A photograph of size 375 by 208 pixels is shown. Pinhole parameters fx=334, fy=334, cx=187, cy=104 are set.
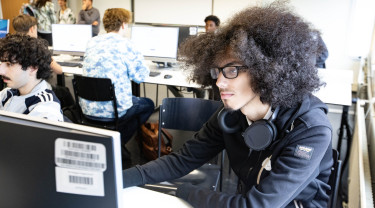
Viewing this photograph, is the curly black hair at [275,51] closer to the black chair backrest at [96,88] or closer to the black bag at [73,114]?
the black chair backrest at [96,88]

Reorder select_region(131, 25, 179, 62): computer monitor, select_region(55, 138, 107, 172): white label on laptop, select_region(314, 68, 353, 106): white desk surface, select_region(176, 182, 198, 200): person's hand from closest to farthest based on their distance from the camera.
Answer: select_region(55, 138, 107, 172): white label on laptop, select_region(176, 182, 198, 200): person's hand, select_region(314, 68, 353, 106): white desk surface, select_region(131, 25, 179, 62): computer monitor

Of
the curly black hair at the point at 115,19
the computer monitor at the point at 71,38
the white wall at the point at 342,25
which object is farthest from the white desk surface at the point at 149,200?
the white wall at the point at 342,25

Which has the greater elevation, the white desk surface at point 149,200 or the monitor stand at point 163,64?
the monitor stand at point 163,64

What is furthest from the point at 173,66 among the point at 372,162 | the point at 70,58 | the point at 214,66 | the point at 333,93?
the point at 214,66

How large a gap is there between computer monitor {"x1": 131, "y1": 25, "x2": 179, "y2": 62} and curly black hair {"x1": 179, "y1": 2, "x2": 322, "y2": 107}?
239 cm

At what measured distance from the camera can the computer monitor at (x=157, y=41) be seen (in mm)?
3410

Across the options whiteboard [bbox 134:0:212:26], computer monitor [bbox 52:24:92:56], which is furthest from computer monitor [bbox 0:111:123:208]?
whiteboard [bbox 134:0:212:26]

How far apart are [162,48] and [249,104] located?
2486mm

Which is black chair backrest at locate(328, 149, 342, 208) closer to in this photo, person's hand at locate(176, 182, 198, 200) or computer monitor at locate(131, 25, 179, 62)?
person's hand at locate(176, 182, 198, 200)

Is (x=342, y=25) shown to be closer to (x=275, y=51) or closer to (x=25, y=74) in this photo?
(x=275, y=51)

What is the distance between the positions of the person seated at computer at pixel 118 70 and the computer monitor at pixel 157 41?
2.21 feet

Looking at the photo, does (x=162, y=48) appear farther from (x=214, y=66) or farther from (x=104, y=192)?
(x=104, y=192)

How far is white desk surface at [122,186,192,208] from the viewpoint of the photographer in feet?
3.21

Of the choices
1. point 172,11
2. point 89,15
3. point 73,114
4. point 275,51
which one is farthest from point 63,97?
point 172,11
